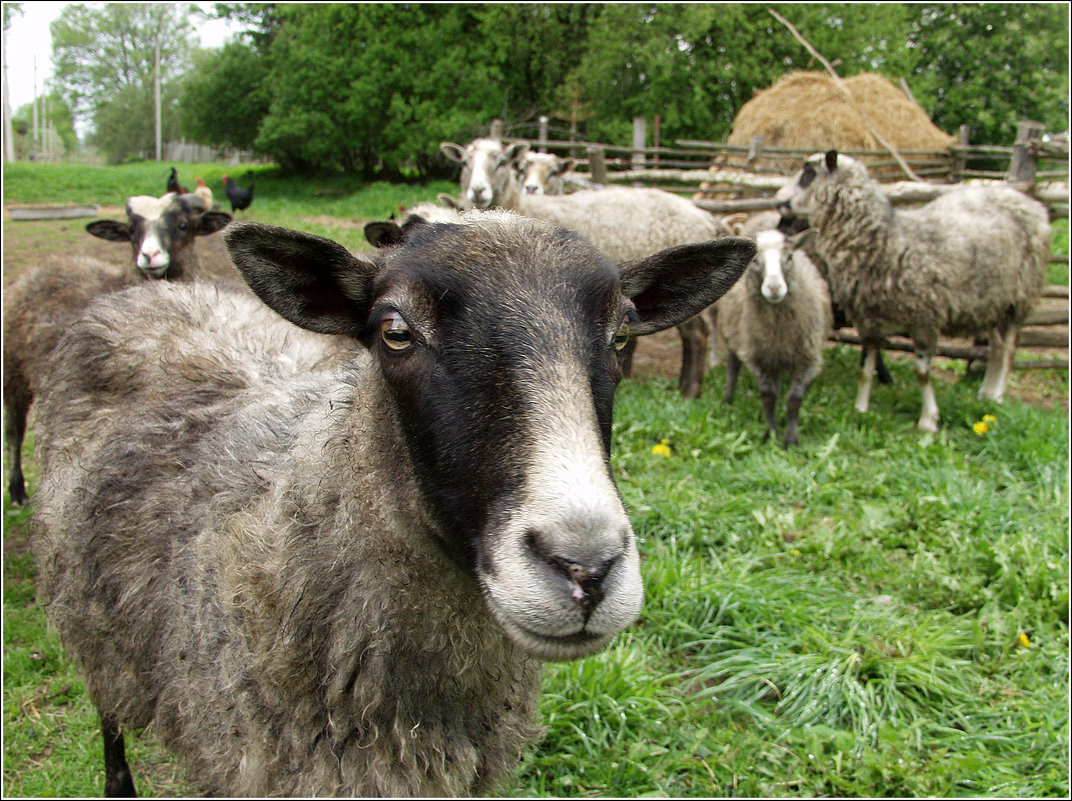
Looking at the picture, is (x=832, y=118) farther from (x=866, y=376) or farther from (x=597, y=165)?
(x=866, y=376)

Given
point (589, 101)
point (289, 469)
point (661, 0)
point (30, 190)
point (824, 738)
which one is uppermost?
point (661, 0)

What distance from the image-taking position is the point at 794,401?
6.44 m

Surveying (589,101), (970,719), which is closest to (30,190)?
(589,101)

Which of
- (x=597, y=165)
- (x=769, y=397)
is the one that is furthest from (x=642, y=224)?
(x=597, y=165)

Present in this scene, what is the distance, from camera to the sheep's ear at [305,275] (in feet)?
5.81

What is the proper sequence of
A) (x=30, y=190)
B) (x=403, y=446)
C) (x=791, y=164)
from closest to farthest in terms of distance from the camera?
(x=403, y=446) < (x=791, y=164) < (x=30, y=190)

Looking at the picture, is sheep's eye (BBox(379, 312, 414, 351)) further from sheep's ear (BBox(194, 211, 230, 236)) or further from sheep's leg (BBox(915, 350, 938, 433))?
sheep's leg (BBox(915, 350, 938, 433))

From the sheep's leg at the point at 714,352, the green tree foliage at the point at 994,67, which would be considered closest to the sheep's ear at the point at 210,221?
the sheep's leg at the point at 714,352

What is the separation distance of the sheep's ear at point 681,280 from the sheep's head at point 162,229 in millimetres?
4440

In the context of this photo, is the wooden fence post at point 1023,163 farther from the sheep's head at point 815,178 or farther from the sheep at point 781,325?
the sheep at point 781,325

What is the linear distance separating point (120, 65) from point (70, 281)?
4939 centimetres

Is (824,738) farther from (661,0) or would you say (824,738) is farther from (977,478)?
(661,0)

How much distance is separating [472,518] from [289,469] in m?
0.77

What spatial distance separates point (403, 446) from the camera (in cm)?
176
